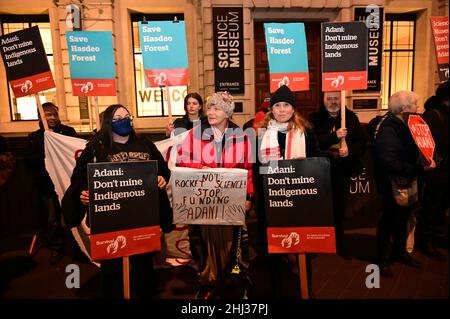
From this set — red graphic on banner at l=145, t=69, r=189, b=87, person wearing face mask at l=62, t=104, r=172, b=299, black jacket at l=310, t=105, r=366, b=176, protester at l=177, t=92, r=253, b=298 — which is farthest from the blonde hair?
red graphic on banner at l=145, t=69, r=189, b=87

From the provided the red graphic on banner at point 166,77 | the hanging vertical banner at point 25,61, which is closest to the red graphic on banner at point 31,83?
the hanging vertical banner at point 25,61

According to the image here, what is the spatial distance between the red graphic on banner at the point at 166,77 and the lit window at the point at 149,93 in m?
4.04

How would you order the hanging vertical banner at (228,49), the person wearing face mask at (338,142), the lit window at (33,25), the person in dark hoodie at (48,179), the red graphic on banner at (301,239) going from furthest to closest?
the lit window at (33,25), the hanging vertical banner at (228,49), the person in dark hoodie at (48,179), the person wearing face mask at (338,142), the red graphic on banner at (301,239)

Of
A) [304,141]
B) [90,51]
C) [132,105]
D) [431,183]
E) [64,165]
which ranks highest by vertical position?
[90,51]

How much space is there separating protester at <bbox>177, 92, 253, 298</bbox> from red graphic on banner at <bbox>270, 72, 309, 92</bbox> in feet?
3.58

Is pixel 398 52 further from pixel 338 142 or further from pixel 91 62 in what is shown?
pixel 91 62

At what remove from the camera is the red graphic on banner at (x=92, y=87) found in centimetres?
391

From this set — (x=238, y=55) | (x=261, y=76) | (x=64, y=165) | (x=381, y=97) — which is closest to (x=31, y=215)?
(x=64, y=165)

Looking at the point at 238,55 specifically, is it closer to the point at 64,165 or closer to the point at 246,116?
the point at 246,116

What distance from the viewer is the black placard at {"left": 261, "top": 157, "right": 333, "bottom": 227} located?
2.63 m

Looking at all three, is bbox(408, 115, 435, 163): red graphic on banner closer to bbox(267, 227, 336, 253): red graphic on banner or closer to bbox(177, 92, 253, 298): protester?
bbox(267, 227, 336, 253): red graphic on banner

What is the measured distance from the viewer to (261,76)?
26.4ft

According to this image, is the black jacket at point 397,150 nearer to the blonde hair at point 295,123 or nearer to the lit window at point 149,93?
the blonde hair at point 295,123
